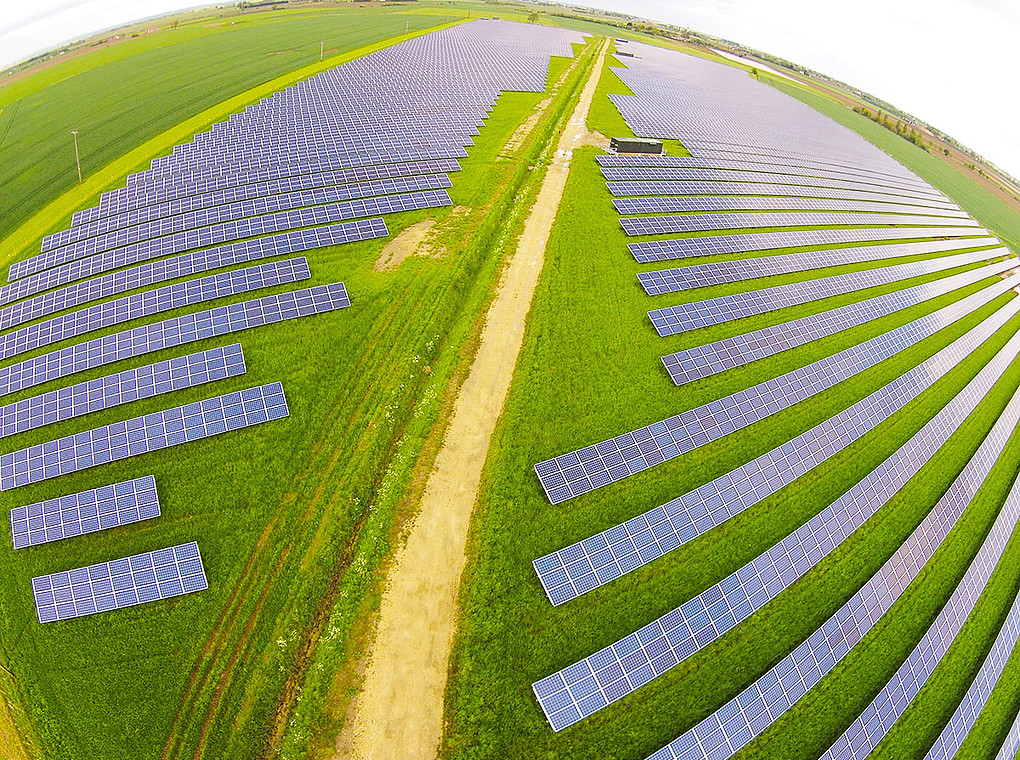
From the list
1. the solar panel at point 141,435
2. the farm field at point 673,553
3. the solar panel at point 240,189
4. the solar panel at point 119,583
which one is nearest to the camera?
the farm field at point 673,553

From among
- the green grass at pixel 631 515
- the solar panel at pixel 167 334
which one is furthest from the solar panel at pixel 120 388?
the green grass at pixel 631 515

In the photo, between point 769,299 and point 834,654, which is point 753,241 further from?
point 834,654

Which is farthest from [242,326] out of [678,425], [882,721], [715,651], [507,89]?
[507,89]

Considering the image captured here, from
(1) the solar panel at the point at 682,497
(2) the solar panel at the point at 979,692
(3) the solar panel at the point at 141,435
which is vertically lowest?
(2) the solar panel at the point at 979,692

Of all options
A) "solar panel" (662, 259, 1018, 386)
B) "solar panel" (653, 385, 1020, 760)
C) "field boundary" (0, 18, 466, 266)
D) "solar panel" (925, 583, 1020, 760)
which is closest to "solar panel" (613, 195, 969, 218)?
"solar panel" (662, 259, 1018, 386)

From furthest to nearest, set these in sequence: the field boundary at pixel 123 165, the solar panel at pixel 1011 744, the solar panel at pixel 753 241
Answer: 1. the field boundary at pixel 123 165
2. the solar panel at pixel 753 241
3. the solar panel at pixel 1011 744

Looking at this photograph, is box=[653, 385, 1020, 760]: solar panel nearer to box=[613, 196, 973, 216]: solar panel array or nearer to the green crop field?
the green crop field

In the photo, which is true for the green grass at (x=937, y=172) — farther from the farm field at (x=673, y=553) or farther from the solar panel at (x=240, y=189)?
the solar panel at (x=240, y=189)
